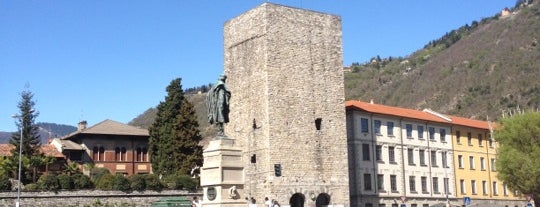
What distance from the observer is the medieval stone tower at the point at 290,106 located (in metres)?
47.4

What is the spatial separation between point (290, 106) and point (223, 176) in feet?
83.0

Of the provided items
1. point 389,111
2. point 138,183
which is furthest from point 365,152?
point 138,183

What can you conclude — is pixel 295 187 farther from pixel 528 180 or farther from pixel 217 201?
pixel 217 201

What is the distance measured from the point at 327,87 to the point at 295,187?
7.76 m

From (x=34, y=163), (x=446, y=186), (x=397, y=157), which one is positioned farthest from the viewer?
(x=446, y=186)

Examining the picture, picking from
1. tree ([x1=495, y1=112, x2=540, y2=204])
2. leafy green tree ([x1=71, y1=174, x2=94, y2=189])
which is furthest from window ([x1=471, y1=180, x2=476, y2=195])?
leafy green tree ([x1=71, y1=174, x2=94, y2=189])

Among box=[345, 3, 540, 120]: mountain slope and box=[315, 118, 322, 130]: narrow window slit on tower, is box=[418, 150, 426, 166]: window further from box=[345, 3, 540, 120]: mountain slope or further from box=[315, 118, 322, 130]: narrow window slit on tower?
box=[345, 3, 540, 120]: mountain slope

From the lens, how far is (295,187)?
156ft

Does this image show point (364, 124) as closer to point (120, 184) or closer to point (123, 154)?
point (120, 184)

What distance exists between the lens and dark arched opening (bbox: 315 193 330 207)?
4909 cm

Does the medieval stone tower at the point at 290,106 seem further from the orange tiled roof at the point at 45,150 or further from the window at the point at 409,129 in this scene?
the orange tiled roof at the point at 45,150

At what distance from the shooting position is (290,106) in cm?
4819

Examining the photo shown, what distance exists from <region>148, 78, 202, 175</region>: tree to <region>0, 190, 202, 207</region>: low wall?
7646 mm

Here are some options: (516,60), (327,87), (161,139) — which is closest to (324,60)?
(327,87)
